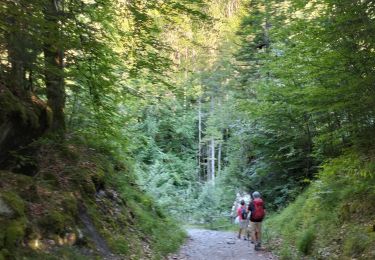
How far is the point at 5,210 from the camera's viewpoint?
636 cm

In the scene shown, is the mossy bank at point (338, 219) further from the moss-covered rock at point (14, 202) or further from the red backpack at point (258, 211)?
the moss-covered rock at point (14, 202)

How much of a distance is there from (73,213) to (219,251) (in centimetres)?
614

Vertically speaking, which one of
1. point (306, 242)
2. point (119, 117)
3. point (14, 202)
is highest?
point (119, 117)

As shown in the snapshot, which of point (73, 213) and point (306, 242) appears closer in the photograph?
point (73, 213)

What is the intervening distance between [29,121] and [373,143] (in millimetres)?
6896

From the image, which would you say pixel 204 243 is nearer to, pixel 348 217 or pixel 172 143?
pixel 348 217

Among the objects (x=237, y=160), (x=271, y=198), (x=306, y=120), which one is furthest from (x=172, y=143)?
(x=306, y=120)

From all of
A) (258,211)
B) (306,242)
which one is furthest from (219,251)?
(306,242)

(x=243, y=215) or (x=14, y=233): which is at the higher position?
(x=14, y=233)

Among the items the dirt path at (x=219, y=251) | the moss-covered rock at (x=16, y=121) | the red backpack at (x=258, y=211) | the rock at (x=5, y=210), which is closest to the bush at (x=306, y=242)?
the dirt path at (x=219, y=251)

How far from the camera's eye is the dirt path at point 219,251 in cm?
1209

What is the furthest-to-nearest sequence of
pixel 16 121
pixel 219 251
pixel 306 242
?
pixel 219 251
pixel 306 242
pixel 16 121

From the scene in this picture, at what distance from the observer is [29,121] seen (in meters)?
8.37

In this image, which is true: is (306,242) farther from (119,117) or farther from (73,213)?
(119,117)
